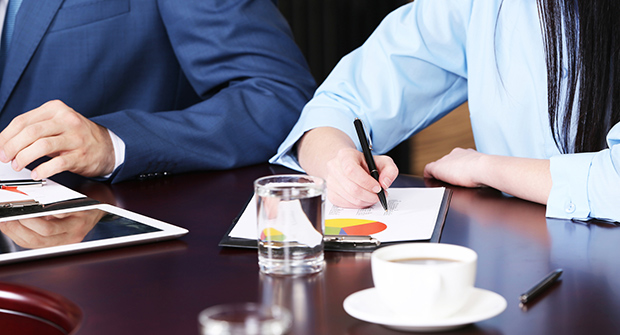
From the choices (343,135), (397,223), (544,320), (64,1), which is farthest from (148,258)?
(64,1)

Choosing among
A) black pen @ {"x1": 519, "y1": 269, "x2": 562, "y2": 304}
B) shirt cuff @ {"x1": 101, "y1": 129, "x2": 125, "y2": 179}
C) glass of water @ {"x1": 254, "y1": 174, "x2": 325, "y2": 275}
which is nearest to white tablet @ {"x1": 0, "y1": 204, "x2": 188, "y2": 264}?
glass of water @ {"x1": 254, "y1": 174, "x2": 325, "y2": 275}

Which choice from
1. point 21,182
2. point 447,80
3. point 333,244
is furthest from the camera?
point 447,80

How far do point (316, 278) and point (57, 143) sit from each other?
2.12 feet

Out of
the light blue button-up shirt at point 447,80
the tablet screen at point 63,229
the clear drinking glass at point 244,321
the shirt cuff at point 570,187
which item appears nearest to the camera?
the clear drinking glass at point 244,321

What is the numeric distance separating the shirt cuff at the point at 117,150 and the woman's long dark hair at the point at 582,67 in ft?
2.47

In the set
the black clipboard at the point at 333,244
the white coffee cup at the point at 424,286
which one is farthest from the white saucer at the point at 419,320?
the black clipboard at the point at 333,244

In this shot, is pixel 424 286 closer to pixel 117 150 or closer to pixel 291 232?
pixel 291 232

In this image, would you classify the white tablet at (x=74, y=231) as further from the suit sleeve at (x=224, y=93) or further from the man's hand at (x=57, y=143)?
the suit sleeve at (x=224, y=93)

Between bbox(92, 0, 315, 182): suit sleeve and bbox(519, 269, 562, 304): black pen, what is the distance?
75 cm

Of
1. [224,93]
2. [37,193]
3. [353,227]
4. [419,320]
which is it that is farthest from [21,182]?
[419,320]

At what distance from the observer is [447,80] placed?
1.30 m

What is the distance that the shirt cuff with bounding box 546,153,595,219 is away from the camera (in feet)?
2.69

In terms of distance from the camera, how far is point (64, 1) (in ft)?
4.50

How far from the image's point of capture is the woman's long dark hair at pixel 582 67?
3.24ft
